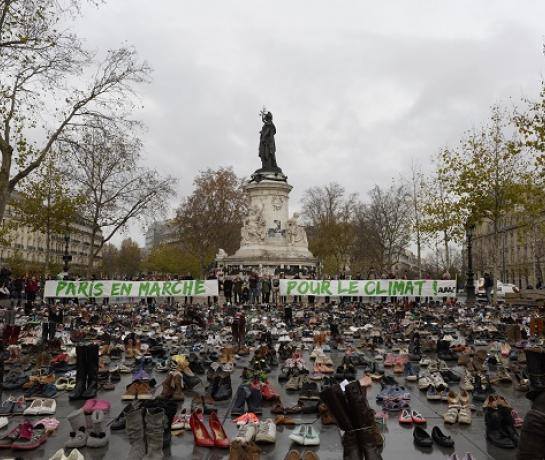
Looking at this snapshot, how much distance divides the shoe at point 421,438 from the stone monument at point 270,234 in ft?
90.3

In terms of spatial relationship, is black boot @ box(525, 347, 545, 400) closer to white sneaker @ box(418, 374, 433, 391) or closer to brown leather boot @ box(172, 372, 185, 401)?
white sneaker @ box(418, 374, 433, 391)

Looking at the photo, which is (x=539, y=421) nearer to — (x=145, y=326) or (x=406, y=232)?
(x=145, y=326)

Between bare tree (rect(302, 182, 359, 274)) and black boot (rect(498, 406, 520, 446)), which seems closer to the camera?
black boot (rect(498, 406, 520, 446))

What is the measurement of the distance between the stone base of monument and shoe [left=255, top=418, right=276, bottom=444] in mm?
27475

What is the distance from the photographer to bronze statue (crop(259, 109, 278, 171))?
3762cm

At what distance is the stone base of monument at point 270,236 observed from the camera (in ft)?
109

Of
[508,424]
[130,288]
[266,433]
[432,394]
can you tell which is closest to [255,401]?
[266,433]

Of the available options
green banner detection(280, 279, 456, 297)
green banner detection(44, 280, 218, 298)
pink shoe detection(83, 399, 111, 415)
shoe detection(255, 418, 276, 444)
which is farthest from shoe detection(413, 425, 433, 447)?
green banner detection(44, 280, 218, 298)

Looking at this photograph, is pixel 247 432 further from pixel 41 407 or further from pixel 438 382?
pixel 438 382

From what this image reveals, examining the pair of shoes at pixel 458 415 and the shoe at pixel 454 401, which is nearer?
the pair of shoes at pixel 458 415

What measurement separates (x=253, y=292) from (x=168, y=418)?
19350 mm

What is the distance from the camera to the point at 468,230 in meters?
25.0

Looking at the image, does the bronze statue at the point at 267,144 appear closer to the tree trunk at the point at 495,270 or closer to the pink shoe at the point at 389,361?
the tree trunk at the point at 495,270

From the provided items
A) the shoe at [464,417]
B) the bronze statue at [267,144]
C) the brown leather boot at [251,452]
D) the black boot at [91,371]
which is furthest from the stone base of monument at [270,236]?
the brown leather boot at [251,452]
